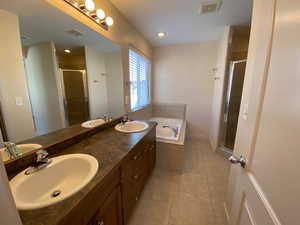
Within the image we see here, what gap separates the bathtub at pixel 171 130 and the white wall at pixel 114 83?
2.87 feet

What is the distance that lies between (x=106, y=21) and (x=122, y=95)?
945mm

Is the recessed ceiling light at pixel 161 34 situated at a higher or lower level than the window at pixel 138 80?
higher

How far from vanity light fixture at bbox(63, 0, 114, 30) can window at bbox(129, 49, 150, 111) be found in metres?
0.77

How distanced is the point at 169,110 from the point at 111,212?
9.24 ft

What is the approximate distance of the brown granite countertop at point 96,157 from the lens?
1.83ft

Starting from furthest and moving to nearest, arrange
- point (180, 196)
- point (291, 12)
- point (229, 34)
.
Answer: point (229, 34) → point (180, 196) → point (291, 12)

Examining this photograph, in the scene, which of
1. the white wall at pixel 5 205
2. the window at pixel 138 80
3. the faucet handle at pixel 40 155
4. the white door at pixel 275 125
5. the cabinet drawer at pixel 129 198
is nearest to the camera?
the white wall at pixel 5 205

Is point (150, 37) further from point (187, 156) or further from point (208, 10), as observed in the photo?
point (187, 156)

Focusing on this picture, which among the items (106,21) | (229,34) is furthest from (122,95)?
(229,34)

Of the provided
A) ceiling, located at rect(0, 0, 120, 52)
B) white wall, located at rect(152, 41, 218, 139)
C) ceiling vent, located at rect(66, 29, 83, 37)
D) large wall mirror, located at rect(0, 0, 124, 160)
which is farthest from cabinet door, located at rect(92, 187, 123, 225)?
white wall, located at rect(152, 41, 218, 139)

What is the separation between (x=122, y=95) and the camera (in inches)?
79.9

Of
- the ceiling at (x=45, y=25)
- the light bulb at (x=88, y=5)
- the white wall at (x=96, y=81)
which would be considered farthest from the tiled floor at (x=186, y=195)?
the light bulb at (x=88, y=5)

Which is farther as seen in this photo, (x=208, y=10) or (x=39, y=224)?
(x=208, y=10)

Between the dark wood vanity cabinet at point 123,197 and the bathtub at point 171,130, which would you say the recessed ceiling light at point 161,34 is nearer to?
the bathtub at point 171,130
